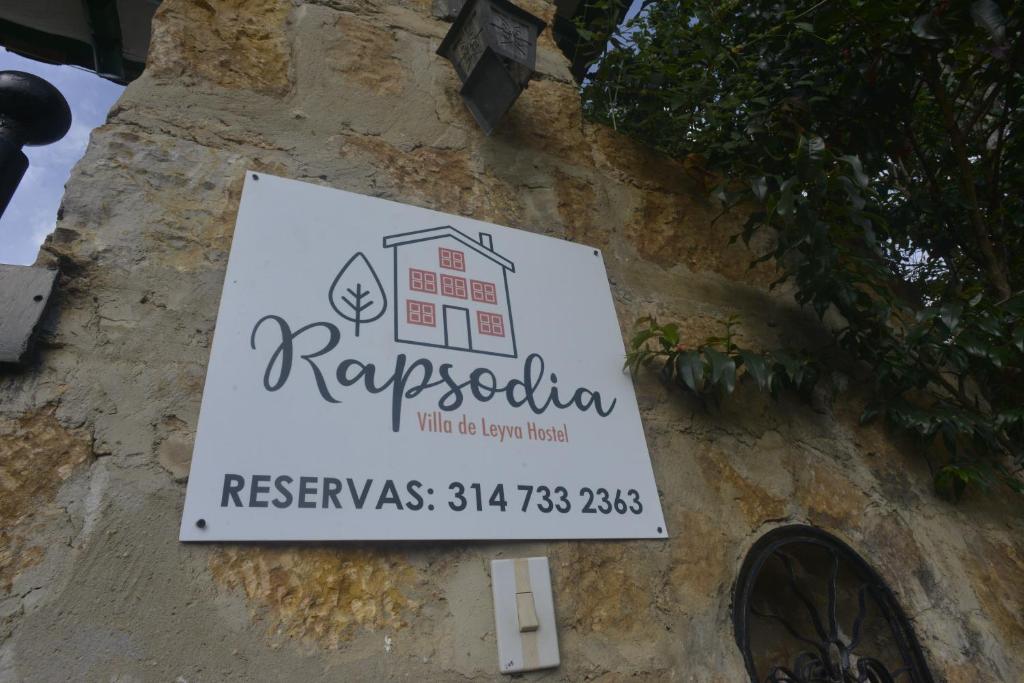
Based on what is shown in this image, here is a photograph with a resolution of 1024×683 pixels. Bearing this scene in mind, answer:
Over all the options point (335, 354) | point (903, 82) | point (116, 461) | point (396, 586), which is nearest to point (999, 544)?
point (903, 82)

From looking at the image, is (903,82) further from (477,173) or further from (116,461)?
(116,461)

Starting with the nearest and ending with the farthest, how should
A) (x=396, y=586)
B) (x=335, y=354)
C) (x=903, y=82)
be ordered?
(x=396, y=586) < (x=335, y=354) < (x=903, y=82)

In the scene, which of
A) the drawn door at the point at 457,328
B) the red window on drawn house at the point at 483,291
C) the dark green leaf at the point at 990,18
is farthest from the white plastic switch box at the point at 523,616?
the dark green leaf at the point at 990,18

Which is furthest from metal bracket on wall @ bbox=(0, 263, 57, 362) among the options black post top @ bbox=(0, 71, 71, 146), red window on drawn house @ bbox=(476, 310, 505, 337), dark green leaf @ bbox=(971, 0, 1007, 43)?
dark green leaf @ bbox=(971, 0, 1007, 43)

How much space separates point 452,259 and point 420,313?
5.7 inches

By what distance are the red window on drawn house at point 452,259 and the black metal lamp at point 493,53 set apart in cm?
39

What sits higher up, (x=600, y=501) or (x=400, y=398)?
(x=400, y=398)

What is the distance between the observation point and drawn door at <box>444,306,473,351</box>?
1.09 metres

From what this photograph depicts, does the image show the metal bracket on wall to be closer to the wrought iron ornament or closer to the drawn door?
the drawn door

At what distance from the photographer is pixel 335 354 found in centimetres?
99

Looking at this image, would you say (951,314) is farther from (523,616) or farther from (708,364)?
(523,616)

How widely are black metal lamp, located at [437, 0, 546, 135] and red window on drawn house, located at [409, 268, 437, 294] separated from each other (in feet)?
1.53

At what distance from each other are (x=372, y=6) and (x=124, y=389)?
1037 mm

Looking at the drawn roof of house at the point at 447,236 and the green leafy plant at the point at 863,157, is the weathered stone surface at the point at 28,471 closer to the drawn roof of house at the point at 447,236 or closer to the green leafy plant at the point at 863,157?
the drawn roof of house at the point at 447,236
